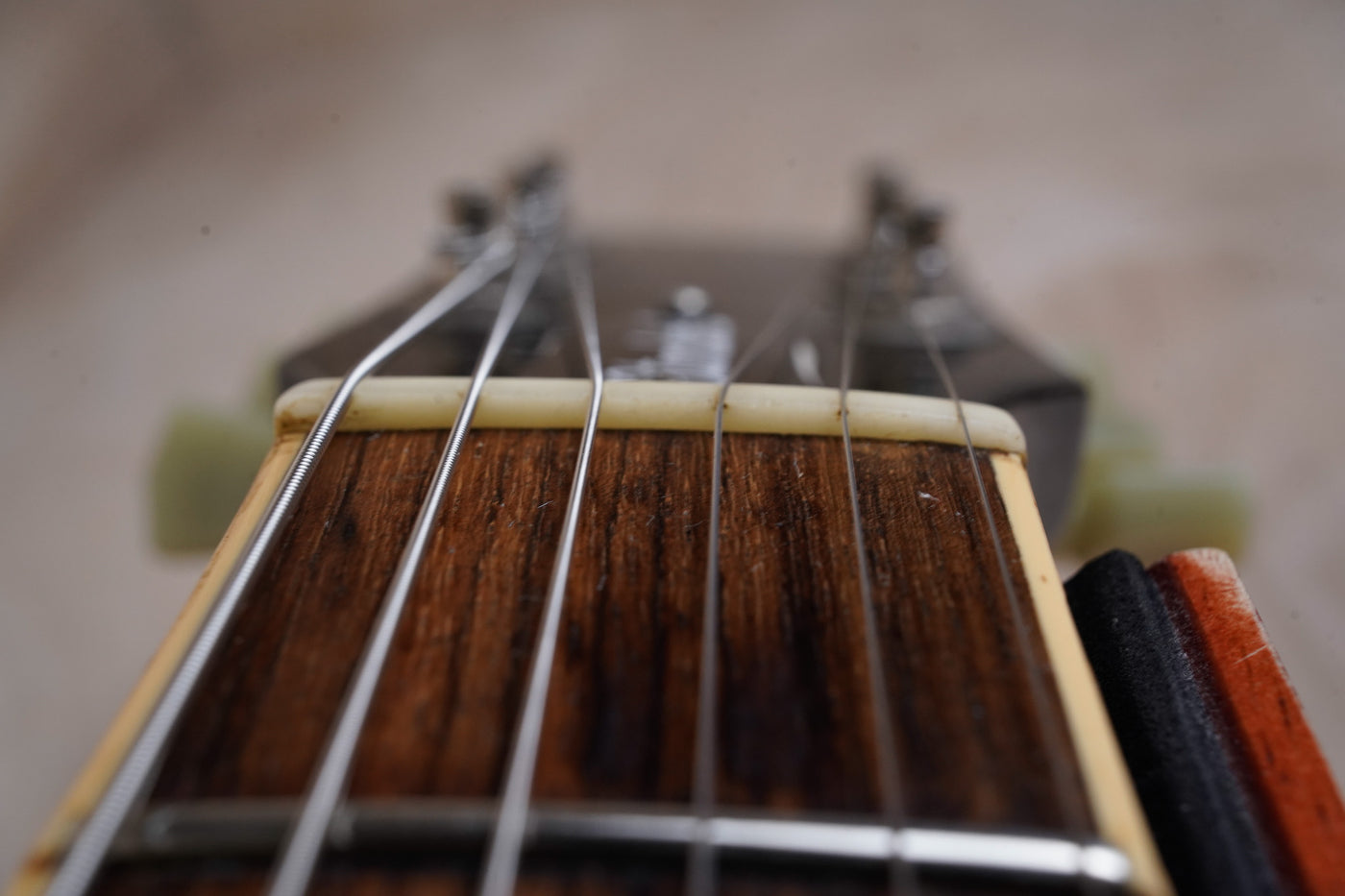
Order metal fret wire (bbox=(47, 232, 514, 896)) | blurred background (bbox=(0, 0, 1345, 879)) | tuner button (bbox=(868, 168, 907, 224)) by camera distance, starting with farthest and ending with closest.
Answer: blurred background (bbox=(0, 0, 1345, 879)), tuner button (bbox=(868, 168, 907, 224)), metal fret wire (bbox=(47, 232, 514, 896))

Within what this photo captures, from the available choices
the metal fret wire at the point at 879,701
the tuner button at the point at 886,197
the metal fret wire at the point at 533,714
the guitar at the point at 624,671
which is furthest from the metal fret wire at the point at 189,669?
the tuner button at the point at 886,197

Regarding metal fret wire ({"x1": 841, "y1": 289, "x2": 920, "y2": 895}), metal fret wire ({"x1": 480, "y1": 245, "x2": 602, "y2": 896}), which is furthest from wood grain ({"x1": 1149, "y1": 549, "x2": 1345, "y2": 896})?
metal fret wire ({"x1": 480, "y1": 245, "x2": 602, "y2": 896})

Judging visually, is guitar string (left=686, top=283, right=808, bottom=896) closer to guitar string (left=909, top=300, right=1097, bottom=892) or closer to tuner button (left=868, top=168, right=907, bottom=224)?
guitar string (left=909, top=300, right=1097, bottom=892)

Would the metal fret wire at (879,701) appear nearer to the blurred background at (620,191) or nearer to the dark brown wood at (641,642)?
the dark brown wood at (641,642)

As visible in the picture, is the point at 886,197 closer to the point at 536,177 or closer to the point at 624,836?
the point at 536,177

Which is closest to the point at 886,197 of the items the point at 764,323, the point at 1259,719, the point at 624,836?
the point at 764,323

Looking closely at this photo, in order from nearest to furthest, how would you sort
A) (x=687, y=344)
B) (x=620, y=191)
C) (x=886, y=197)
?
1. (x=687, y=344)
2. (x=886, y=197)
3. (x=620, y=191)

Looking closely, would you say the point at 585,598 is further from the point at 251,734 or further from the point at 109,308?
the point at 109,308
